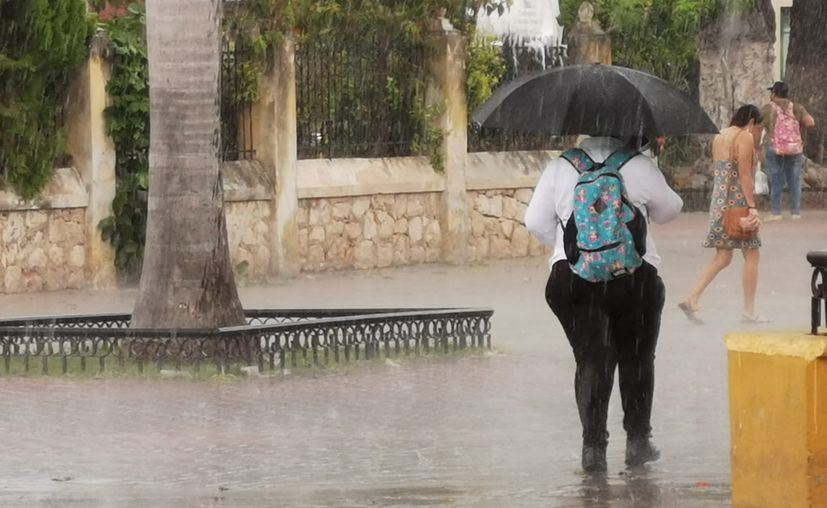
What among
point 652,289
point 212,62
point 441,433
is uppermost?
point 212,62

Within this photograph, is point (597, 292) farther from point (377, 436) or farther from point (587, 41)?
point (587, 41)

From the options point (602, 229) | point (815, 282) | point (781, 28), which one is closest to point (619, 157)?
point (602, 229)

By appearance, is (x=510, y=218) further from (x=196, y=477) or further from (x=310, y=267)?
(x=196, y=477)

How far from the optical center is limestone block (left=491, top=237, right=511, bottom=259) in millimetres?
20172

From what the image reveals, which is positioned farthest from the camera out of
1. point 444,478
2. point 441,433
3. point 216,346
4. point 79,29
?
point 79,29

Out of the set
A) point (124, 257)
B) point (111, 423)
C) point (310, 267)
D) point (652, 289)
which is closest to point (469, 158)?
point (310, 267)

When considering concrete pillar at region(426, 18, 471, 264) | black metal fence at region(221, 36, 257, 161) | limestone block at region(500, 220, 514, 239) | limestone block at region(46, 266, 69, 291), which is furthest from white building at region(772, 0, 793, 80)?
limestone block at region(46, 266, 69, 291)

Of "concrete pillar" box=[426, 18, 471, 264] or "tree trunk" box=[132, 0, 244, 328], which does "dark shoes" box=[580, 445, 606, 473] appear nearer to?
"tree trunk" box=[132, 0, 244, 328]

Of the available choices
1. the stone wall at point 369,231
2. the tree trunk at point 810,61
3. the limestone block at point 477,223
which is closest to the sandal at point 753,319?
the stone wall at point 369,231

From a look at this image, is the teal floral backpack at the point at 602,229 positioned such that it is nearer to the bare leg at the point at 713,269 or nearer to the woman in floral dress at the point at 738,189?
the woman in floral dress at the point at 738,189

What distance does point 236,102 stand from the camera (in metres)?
18.3

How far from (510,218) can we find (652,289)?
463 inches

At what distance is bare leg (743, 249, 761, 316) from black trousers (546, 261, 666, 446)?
5.76 m

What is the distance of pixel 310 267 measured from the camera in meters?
18.7
